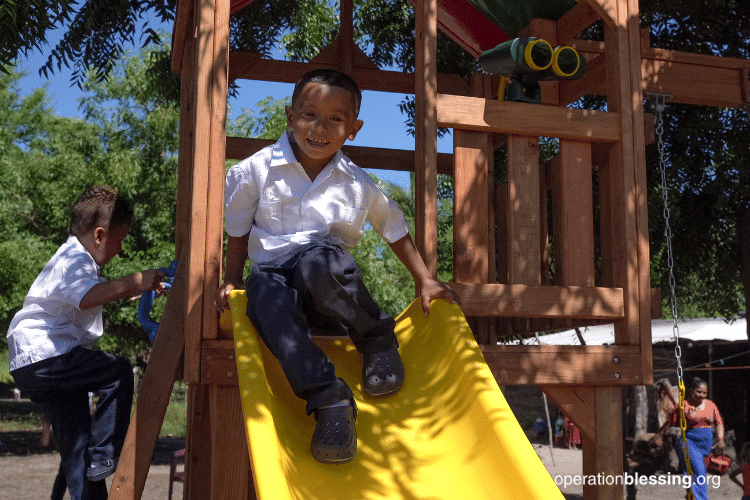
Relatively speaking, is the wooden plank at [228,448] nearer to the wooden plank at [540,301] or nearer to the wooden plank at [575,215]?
the wooden plank at [540,301]

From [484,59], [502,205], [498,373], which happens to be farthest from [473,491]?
[502,205]

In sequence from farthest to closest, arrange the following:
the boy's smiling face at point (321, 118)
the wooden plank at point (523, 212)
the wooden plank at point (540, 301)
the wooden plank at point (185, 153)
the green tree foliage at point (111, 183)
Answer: the green tree foliage at point (111, 183) → the wooden plank at point (185, 153) → the wooden plank at point (523, 212) → the wooden plank at point (540, 301) → the boy's smiling face at point (321, 118)

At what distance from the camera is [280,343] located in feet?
9.54

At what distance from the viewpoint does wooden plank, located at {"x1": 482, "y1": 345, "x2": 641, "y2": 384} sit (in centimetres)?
399

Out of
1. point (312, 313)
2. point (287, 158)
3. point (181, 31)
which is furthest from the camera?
point (181, 31)

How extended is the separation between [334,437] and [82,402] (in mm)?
1952

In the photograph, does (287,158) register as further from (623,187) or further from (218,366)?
(623,187)

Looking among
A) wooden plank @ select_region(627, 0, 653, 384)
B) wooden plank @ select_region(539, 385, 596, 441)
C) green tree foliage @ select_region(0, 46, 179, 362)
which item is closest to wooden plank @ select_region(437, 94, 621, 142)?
wooden plank @ select_region(627, 0, 653, 384)

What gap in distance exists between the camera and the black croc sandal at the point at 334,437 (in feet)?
8.84

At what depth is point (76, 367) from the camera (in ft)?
12.9

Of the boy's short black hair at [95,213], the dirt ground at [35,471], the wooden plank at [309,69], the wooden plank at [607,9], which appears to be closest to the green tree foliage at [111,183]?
the dirt ground at [35,471]

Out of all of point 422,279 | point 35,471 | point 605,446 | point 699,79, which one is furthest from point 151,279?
point 35,471

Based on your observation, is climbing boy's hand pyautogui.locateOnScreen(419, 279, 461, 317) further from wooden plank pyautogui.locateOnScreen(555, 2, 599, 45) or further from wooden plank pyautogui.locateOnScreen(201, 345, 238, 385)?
wooden plank pyautogui.locateOnScreen(555, 2, 599, 45)

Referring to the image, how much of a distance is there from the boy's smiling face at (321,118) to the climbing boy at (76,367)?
1280 millimetres
